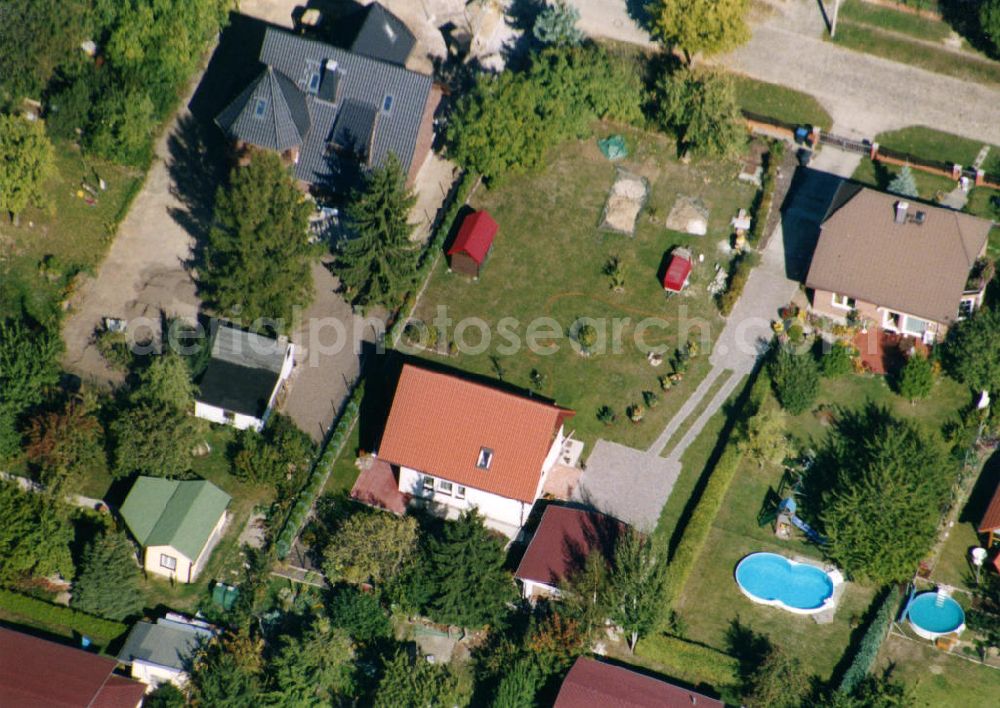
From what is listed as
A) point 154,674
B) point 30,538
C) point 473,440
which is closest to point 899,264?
point 473,440

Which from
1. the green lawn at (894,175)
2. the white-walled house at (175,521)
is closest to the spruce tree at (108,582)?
the white-walled house at (175,521)

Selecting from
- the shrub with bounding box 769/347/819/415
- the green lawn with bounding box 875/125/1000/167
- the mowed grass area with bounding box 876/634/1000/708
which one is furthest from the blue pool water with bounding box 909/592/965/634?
the green lawn with bounding box 875/125/1000/167

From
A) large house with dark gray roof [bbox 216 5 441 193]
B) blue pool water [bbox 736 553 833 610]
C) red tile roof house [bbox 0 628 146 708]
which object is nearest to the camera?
red tile roof house [bbox 0 628 146 708]

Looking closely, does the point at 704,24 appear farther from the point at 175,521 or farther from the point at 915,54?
the point at 175,521

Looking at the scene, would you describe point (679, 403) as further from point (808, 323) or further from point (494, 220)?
point (494, 220)

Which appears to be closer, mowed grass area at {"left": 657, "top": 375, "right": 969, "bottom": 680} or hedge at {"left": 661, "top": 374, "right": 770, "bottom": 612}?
hedge at {"left": 661, "top": 374, "right": 770, "bottom": 612}

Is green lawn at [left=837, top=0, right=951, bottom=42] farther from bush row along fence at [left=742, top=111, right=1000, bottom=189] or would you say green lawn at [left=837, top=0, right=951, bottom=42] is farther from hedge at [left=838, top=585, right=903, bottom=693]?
hedge at [left=838, top=585, right=903, bottom=693]

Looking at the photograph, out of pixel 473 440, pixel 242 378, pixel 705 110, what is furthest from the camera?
pixel 705 110
